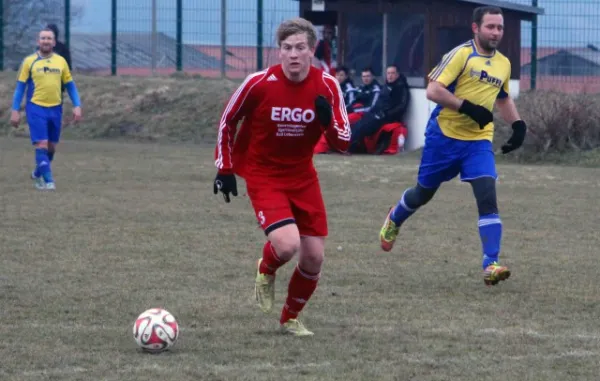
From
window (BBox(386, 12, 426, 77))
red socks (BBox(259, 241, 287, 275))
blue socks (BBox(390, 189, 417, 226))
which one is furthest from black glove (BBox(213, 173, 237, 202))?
window (BBox(386, 12, 426, 77))

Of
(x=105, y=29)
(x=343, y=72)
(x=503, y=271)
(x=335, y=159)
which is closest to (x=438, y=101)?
(x=503, y=271)

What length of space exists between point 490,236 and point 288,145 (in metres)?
2.24

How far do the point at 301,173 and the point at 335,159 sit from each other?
43.0ft

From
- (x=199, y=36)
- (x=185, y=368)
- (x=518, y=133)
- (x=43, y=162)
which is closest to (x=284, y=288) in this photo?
(x=518, y=133)

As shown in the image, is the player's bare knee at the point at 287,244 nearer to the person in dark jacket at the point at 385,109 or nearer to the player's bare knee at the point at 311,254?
the player's bare knee at the point at 311,254

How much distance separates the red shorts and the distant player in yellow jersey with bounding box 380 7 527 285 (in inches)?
76.1

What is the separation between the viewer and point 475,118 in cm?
830

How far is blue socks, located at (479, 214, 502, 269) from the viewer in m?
8.22

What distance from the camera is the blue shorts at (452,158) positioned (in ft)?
27.9

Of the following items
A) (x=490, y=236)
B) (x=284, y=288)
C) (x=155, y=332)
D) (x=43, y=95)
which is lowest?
(x=284, y=288)

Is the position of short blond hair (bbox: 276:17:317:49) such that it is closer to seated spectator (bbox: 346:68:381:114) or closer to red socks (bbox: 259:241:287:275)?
red socks (bbox: 259:241:287:275)

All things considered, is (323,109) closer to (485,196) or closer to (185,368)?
(185,368)

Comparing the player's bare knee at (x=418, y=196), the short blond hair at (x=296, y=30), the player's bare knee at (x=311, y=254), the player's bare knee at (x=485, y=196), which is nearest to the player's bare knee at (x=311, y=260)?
the player's bare knee at (x=311, y=254)

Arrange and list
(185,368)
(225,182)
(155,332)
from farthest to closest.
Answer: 1. (225,182)
2. (155,332)
3. (185,368)
